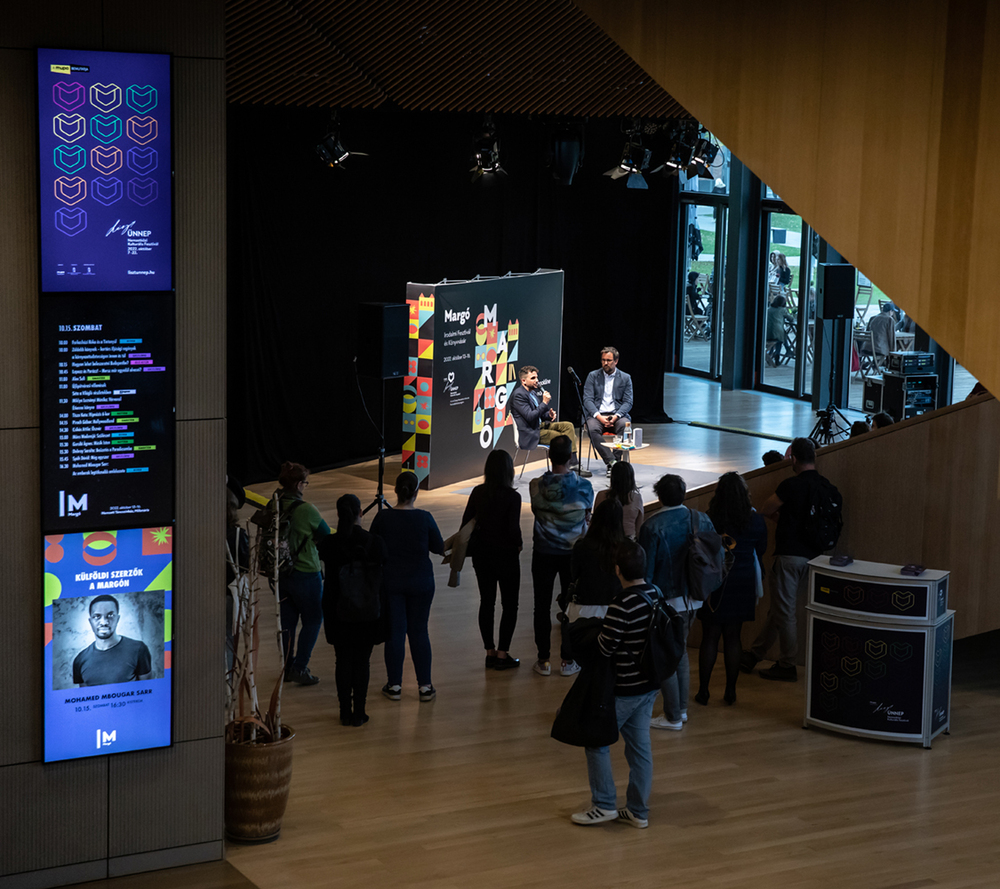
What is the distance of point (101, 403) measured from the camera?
17.1 feet

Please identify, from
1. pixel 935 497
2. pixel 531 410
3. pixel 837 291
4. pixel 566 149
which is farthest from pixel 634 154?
pixel 935 497

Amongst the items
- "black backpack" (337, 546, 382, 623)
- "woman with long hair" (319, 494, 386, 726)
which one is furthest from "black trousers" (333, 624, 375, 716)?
"black backpack" (337, 546, 382, 623)

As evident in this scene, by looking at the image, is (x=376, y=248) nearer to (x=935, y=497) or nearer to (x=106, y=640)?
(x=935, y=497)

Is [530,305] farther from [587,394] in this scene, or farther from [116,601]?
[116,601]

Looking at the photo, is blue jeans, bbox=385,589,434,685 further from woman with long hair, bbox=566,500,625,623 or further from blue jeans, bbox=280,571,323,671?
woman with long hair, bbox=566,500,625,623

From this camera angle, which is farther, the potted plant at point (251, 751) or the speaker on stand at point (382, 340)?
the speaker on stand at point (382, 340)

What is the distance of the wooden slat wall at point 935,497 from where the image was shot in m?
8.07

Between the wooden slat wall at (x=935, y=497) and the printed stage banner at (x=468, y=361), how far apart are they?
230 inches

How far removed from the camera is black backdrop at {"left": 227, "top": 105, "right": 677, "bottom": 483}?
1372 centimetres

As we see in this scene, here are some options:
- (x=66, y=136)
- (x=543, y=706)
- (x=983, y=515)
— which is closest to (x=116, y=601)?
(x=66, y=136)

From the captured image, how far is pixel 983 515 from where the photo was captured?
26.6 feet

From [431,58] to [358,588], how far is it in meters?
7.12

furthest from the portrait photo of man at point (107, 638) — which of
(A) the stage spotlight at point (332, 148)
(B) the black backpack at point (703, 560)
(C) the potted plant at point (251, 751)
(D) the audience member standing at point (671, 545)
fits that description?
(A) the stage spotlight at point (332, 148)

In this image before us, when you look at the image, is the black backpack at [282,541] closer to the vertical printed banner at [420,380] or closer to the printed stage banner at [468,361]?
the vertical printed banner at [420,380]
